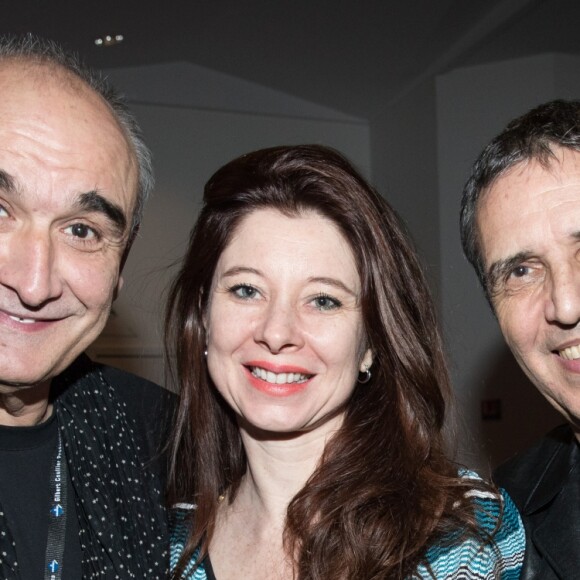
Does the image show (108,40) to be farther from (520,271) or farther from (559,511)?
(559,511)

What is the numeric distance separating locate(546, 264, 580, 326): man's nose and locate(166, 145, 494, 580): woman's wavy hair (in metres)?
0.41

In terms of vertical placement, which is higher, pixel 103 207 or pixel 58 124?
pixel 58 124

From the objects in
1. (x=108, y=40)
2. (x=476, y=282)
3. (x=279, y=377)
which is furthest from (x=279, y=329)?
(x=108, y=40)

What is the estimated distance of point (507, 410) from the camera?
17.7 ft

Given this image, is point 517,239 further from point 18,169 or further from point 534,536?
point 18,169

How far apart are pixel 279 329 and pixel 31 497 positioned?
2.26 ft

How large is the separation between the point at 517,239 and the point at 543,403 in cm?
375

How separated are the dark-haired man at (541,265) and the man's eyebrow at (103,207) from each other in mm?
908

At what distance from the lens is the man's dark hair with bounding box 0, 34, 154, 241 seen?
6.17 ft

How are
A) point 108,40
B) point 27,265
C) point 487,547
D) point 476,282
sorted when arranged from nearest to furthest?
point 27,265, point 487,547, point 108,40, point 476,282

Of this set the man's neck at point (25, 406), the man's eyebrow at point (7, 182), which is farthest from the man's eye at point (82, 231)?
the man's neck at point (25, 406)

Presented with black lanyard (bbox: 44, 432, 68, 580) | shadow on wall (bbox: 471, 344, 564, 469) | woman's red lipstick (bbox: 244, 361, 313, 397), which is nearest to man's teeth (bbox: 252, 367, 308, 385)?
woman's red lipstick (bbox: 244, 361, 313, 397)

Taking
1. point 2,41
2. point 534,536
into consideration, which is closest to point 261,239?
point 2,41

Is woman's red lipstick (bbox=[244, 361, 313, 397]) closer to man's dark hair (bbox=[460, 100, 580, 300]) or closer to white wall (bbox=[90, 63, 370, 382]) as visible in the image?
man's dark hair (bbox=[460, 100, 580, 300])
